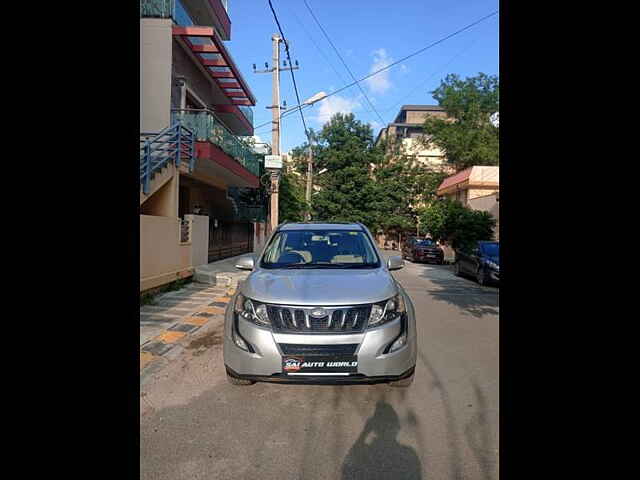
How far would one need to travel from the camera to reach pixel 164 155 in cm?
1051

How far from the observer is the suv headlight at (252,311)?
11.3 ft

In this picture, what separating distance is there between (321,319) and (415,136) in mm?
50333

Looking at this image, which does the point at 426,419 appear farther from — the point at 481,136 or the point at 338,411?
the point at 481,136

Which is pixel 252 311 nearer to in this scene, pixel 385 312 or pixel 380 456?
pixel 385 312

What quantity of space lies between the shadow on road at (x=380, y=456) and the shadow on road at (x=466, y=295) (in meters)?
5.29

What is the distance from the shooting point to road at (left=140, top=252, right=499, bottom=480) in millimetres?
2627

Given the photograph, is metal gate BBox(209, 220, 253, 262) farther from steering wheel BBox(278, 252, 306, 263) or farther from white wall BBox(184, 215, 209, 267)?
steering wheel BBox(278, 252, 306, 263)

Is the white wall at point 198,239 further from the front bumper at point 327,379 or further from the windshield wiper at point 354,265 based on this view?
the front bumper at point 327,379

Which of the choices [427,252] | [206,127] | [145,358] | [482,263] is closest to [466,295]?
[482,263]

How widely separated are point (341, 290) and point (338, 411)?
1011 mm

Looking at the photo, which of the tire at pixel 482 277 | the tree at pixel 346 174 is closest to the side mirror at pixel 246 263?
the tire at pixel 482 277

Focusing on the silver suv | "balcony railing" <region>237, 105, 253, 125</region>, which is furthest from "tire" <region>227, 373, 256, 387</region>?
"balcony railing" <region>237, 105, 253, 125</region>

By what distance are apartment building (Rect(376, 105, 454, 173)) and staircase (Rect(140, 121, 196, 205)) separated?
97.0ft
